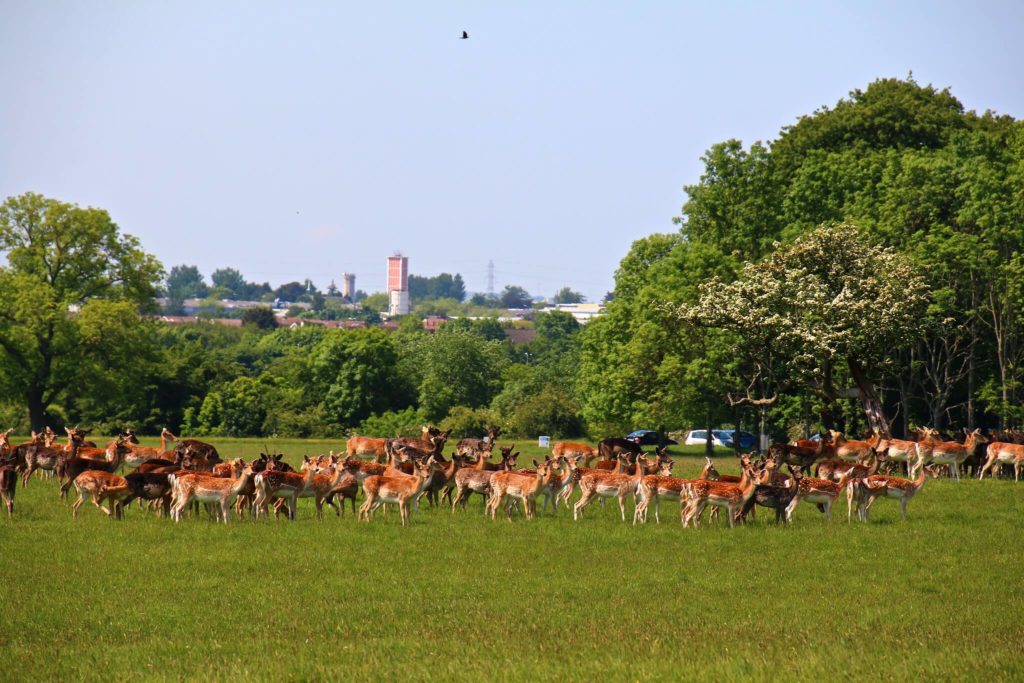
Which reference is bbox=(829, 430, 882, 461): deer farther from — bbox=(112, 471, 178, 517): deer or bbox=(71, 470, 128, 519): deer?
bbox=(71, 470, 128, 519): deer

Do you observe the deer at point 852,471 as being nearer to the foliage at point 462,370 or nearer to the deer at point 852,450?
the deer at point 852,450

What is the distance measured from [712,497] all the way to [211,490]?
8.73 metres

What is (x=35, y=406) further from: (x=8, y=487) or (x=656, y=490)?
(x=656, y=490)

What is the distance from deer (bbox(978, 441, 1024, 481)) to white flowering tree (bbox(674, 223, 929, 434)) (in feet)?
20.9

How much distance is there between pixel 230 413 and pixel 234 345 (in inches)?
3225

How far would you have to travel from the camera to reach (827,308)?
140 feet

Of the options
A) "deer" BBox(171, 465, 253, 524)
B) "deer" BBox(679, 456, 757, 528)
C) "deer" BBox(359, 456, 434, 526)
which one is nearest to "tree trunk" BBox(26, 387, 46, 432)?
"deer" BBox(171, 465, 253, 524)

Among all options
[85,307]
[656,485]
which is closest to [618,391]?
[85,307]

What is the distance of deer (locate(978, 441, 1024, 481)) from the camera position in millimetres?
34781

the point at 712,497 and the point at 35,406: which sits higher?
the point at 35,406

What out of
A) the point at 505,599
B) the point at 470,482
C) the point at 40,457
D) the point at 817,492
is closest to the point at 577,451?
the point at 470,482

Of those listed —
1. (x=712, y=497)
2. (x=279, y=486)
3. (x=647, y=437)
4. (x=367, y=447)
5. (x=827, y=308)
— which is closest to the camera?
(x=712, y=497)

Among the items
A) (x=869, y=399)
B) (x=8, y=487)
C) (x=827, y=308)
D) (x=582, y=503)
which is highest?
(x=827, y=308)

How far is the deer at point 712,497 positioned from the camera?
24.9 meters
